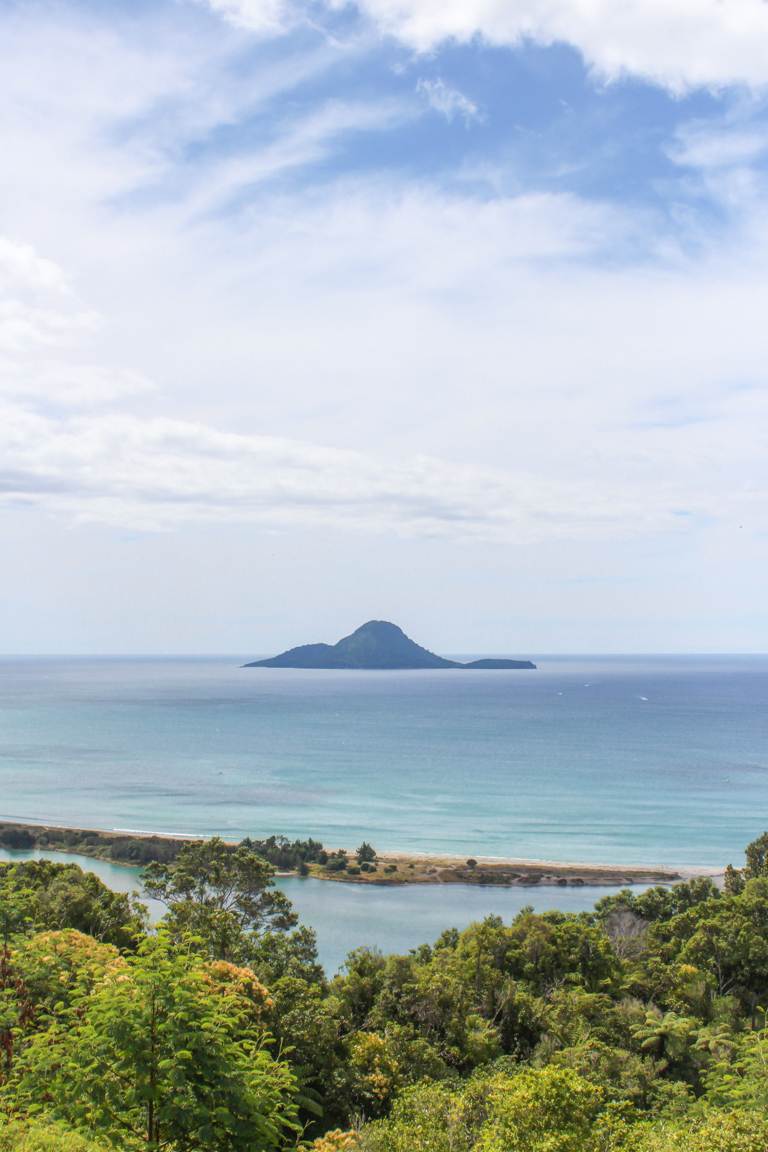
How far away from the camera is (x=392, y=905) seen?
3822cm

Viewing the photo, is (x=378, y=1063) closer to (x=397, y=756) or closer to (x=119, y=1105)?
(x=119, y=1105)

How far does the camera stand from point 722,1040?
59.4 ft

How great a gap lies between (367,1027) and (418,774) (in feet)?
174

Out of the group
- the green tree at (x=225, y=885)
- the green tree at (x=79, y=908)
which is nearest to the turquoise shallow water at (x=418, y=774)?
the green tree at (x=225, y=885)

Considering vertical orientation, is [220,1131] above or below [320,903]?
above

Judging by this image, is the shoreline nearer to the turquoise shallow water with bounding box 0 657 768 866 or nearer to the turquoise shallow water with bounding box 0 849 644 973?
the turquoise shallow water with bounding box 0 849 644 973

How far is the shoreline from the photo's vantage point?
4178 centimetres

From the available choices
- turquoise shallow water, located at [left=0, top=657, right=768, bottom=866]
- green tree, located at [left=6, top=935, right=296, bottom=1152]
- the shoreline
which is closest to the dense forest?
green tree, located at [left=6, top=935, right=296, bottom=1152]

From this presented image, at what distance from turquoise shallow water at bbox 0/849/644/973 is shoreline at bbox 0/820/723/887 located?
77cm

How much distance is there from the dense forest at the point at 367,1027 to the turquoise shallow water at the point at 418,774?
1772 cm

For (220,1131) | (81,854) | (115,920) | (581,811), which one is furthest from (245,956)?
(581,811)

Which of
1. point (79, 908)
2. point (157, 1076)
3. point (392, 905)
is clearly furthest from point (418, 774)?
point (157, 1076)

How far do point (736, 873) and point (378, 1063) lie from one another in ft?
67.7

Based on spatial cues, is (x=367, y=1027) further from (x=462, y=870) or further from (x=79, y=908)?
(x=462, y=870)
